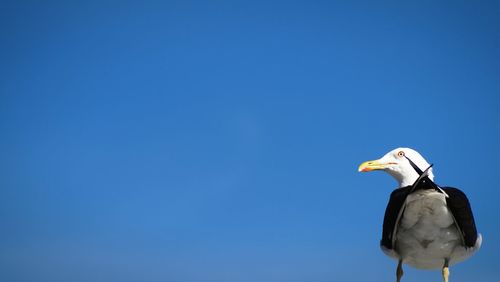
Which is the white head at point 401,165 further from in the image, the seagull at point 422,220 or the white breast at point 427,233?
the white breast at point 427,233

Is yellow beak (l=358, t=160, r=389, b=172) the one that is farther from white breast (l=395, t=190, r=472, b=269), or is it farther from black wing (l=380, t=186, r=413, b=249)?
white breast (l=395, t=190, r=472, b=269)

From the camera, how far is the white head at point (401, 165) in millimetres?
14758

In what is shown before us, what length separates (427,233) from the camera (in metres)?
13.6

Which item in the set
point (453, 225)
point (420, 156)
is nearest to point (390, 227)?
point (453, 225)

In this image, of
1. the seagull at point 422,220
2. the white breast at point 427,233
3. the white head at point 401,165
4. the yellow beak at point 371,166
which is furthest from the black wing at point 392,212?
the yellow beak at point 371,166

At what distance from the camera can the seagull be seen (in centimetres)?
1273

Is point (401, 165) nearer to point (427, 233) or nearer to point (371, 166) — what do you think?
point (371, 166)

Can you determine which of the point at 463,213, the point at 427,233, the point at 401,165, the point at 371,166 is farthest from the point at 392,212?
the point at 371,166

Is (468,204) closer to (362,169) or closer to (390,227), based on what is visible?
(390,227)

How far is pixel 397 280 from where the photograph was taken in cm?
1490

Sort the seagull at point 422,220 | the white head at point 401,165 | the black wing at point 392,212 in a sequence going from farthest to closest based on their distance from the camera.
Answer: the white head at point 401,165
the black wing at point 392,212
the seagull at point 422,220

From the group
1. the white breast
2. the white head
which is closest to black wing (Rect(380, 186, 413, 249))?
the white breast

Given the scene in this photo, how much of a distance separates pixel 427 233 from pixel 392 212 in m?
1.02

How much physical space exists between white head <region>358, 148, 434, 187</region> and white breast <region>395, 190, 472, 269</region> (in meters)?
1.51
